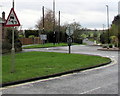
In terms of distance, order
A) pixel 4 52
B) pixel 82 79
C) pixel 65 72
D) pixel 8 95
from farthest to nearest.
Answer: pixel 4 52, pixel 65 72, pixel 82 79, pixel 8 95

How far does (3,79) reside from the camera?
27.8 feet

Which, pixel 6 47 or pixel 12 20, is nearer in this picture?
pixel 12 20

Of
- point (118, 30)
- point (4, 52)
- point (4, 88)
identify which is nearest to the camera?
point (4, 88)

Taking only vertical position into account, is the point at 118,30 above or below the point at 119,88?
above

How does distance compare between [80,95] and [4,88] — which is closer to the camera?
[80,95]

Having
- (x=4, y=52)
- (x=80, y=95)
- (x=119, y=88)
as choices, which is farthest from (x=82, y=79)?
(x=4, y=52)

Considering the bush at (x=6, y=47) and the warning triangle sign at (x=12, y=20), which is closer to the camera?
the warning triangle sign at (x=12, y=20)

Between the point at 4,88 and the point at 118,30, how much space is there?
3019cm

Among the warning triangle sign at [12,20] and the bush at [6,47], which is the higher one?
the warning triangle sign at [12,20]

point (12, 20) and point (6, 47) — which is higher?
point (12, 20)

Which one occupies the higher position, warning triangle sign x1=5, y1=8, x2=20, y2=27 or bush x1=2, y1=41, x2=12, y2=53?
warning triangle sign x1=5, y1=8, x2=20, y2=27

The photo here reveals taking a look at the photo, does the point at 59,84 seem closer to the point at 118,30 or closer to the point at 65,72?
the point at 65,72

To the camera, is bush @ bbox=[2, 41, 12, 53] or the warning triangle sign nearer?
the warning triangle sign

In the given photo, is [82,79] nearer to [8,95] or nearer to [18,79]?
[18,79]
